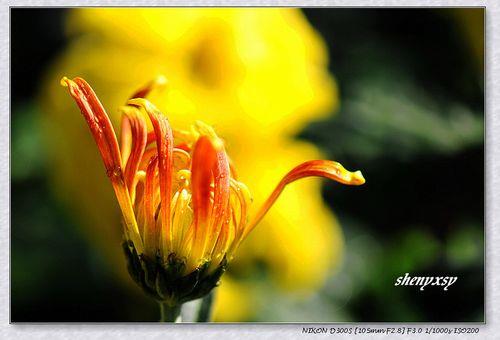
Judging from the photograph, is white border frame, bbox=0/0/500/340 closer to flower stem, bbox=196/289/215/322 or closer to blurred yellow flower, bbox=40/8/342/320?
blurred yellow flower, bbox=40/8/342/320

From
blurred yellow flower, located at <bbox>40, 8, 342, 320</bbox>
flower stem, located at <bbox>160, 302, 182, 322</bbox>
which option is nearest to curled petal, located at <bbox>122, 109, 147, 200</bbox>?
flower stem, located at <bbox>160, 302, 182, 322</bbox>

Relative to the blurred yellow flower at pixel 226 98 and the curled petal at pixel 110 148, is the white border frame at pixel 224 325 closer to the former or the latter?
the blurred yellow flower at pixel 226 98

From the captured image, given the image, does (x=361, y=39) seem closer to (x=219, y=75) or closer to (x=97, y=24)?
(x=219, y=75)

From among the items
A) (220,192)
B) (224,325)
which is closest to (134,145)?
(220,192)

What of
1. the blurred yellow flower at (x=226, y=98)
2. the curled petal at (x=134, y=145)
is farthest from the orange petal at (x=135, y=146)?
the blurred yellow flower at (x=226, y=98)

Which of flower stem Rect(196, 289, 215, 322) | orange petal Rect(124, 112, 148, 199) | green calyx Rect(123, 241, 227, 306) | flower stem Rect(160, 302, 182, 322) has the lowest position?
flower stem Rect(196, 289, 215, 322)

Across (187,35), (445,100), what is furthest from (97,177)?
(445,100)
